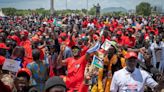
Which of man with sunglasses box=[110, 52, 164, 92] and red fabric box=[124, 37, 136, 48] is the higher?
man with sunglasses box=[110, 52, 164, 92]

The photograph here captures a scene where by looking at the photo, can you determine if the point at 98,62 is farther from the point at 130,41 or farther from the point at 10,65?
the point at 130,41

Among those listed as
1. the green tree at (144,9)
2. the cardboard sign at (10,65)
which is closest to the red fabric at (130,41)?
the cardboard sign at (10,65)

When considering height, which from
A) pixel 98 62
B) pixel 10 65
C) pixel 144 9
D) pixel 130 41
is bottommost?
pixel 144 9

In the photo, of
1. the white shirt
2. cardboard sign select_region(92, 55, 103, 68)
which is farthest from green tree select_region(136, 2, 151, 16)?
the white shirt

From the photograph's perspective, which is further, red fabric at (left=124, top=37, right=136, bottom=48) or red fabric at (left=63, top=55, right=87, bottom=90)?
red fabric at (left=124, top=37, right=136, bottom=48)

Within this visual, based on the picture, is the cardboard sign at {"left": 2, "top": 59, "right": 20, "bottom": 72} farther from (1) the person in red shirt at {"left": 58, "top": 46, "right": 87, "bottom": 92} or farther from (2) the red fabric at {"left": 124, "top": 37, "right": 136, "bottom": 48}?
(2) the red fabric at {"left": 124, "top": 37, "right": 136, "bottom": 48}

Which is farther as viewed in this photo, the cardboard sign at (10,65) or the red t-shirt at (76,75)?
the red t-shirt at (76,75)

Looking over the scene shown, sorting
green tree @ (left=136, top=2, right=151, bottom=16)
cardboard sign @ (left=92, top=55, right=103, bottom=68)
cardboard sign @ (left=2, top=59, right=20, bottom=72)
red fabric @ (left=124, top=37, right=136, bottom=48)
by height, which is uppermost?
cardboard sign @ (left=2, top=59, right=20, bottom=72)

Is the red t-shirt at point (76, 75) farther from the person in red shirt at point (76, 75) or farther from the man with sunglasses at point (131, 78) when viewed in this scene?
the man with sunglasses at point (131, 78)

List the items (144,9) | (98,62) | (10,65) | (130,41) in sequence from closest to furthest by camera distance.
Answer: (10,65) → (98,62) → (130,41) → (144,9)

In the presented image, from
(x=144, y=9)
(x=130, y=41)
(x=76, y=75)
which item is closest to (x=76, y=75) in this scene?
(x=76, y=75)

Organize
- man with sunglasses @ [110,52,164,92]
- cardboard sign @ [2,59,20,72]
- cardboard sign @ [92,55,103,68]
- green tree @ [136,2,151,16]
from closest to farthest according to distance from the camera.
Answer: cardboard sign @ [2,59,20,72], man with sunglasses @ [110,52,164,92], cardboard sign @ [92,55,103,68], green tree @ [136,2,151,16]

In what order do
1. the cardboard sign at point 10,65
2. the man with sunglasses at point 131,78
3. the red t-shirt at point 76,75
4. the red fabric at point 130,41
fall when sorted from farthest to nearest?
the red fabric at point 130,41, the red t-shirt at point 76,75, the man with sunglasses at point 131,78, the cardboard sign at point 10,65

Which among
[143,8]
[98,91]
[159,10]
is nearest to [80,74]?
[98,91]
